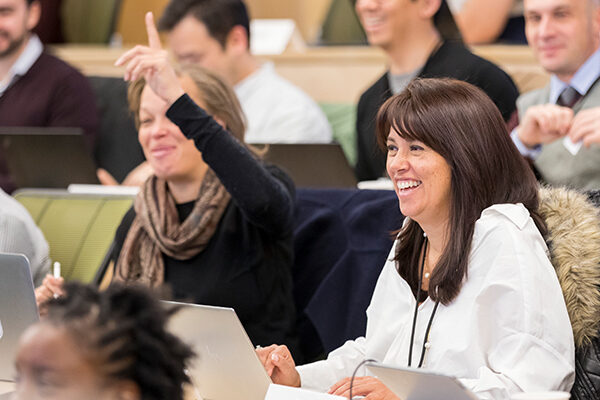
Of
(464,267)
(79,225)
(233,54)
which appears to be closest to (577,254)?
(464,267)

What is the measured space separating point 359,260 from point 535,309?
3.01 ft

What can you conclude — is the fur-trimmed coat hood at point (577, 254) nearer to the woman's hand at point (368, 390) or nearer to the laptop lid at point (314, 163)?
the woman's hand at point (368, 390)

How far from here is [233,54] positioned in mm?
4152

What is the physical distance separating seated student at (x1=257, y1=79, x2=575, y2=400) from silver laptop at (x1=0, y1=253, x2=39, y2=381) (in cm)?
44

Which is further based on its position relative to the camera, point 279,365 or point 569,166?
point 569,166

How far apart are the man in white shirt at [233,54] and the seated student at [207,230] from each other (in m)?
1.33

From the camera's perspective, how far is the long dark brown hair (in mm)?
1707

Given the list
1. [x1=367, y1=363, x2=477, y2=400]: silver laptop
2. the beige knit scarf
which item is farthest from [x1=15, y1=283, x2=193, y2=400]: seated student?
the beige knit scarf

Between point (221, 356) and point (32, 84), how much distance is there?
2665 millimetres

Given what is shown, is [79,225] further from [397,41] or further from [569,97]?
[569,97]

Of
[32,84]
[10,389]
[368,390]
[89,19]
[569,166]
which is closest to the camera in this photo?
[368,390]

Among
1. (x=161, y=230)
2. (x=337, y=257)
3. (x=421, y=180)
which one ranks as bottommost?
(x=337, y=257)

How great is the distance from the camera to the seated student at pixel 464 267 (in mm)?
1601

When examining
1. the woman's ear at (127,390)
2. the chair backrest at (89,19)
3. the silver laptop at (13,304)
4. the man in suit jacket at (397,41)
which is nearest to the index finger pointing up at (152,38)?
the silver laptop at (13,304)
